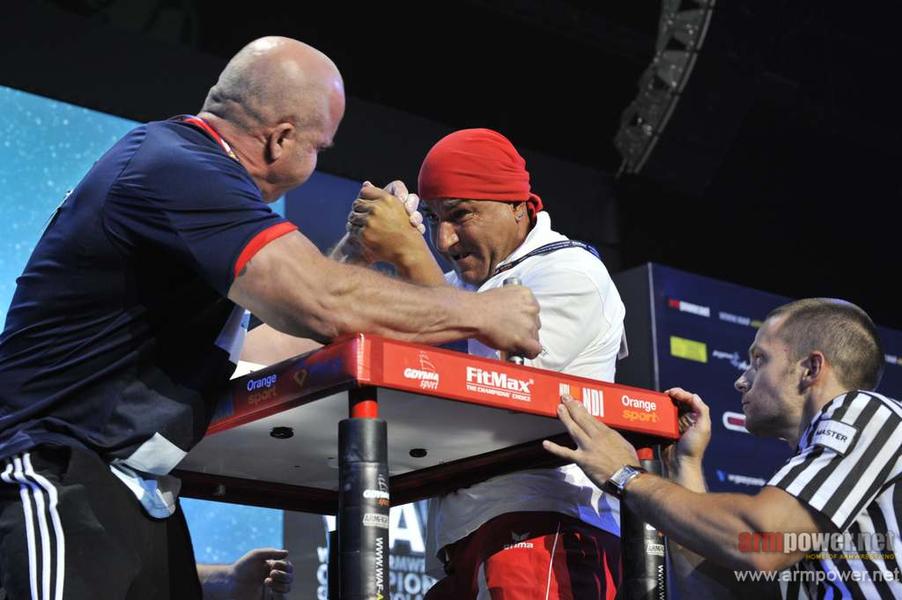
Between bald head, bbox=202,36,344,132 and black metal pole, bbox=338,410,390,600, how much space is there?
0.61m

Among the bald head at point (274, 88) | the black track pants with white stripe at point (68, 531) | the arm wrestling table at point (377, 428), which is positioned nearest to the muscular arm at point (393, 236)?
the bald head at point (274, 88)

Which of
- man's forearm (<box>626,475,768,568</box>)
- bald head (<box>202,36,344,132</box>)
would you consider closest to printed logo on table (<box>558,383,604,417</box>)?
man's forearm (<box>626,475,768,568</box>)

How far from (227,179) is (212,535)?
2.49m

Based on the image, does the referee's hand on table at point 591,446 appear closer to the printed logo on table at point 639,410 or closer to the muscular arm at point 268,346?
the printed logo on table at point 639,410

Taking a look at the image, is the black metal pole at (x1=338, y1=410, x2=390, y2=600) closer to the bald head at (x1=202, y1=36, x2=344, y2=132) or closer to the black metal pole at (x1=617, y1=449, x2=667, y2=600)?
the black metal pole at (x1=617, y1=449, x2=667, y2=600)

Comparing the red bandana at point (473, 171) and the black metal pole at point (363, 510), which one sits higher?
the red bandana at point (473, 171)

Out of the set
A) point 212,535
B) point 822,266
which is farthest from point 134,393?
point 822,266

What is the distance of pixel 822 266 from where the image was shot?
22.7 ft

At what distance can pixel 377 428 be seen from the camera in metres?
1.52

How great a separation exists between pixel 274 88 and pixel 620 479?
0.87m

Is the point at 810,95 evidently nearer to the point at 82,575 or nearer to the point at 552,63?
the point at 552,63

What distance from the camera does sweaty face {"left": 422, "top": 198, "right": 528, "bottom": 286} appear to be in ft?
8.28

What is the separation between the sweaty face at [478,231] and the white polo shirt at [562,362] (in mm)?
241

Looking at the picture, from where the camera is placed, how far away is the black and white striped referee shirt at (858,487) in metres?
1.86
